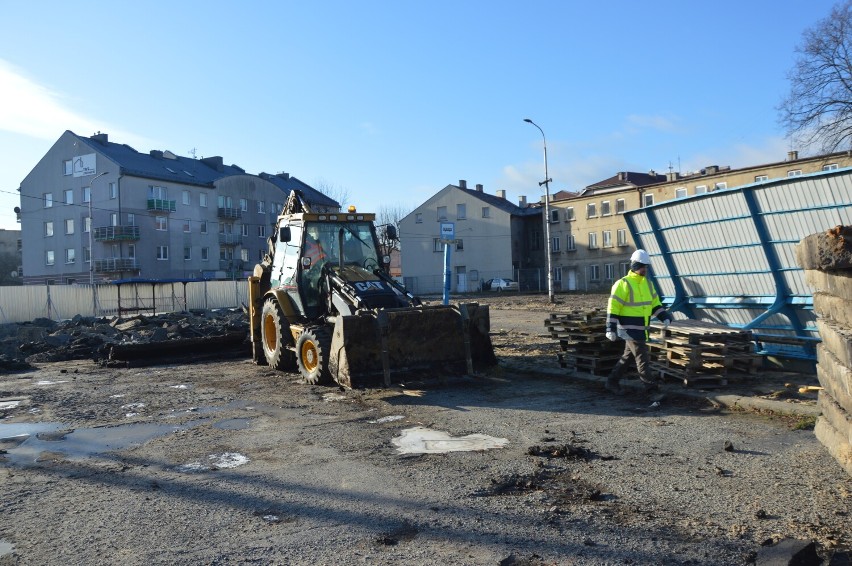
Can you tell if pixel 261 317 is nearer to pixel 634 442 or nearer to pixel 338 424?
pixel 338 424

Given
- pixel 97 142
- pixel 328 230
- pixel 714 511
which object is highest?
pixel 97 142

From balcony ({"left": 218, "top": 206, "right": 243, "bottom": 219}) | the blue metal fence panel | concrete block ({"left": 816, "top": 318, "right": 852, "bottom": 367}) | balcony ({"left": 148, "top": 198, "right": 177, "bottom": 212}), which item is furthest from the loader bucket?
balcony ({"left": 218, "top": 206, "right": 243, "bottom": 219})

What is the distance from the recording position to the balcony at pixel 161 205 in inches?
2250

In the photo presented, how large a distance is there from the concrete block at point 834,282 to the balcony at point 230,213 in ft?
203

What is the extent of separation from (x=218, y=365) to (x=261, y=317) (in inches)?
80.1

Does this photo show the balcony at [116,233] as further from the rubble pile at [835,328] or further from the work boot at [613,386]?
the rubble pile at [835,328]

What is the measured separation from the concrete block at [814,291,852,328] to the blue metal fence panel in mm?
4097

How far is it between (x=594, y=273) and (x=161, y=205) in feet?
118

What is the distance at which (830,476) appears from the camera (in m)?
5.55

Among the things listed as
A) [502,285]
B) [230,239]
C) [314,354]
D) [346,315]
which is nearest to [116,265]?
[230,239]

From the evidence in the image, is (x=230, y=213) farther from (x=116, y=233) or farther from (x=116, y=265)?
(x=116, y=265)

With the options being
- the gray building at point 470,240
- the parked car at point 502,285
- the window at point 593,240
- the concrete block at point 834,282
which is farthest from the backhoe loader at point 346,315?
the gray building at point 470,240

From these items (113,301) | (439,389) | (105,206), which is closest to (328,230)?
(439,389)

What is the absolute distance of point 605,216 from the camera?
58.6 meters
